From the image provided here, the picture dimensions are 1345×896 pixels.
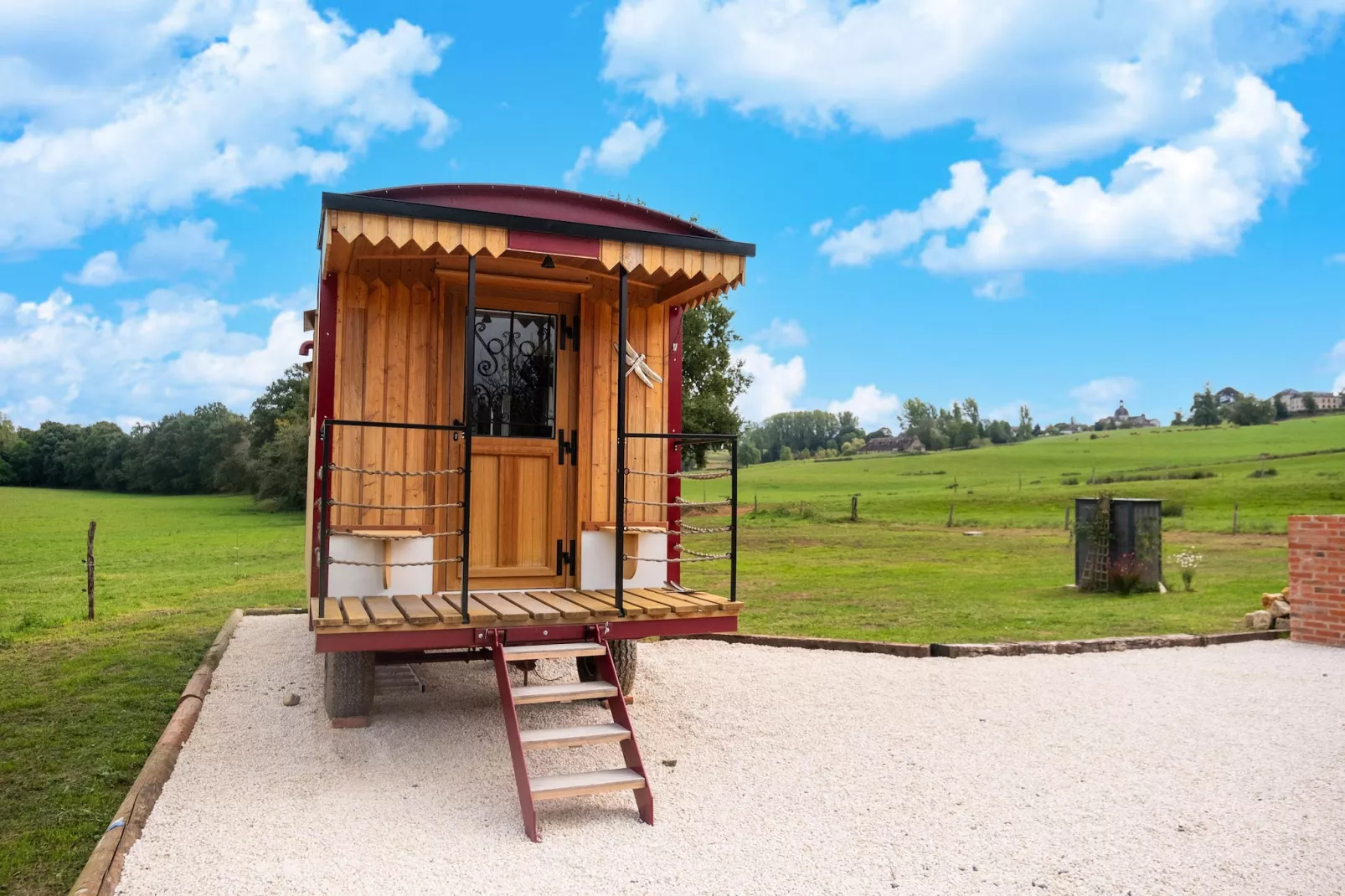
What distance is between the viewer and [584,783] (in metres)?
4.32

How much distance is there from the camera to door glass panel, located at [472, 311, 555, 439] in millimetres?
6082

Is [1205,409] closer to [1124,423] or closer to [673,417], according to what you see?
[1124,423]

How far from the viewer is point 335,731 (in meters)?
5.61

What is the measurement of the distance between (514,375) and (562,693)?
2341 millimetres

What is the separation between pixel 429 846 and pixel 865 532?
67.2 ft

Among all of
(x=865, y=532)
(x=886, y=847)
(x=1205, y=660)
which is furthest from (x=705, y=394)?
(x=886, y=847)

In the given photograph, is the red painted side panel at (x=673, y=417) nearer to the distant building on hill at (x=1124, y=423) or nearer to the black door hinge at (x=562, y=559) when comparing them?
the black door hinge at (x=562, y=559)

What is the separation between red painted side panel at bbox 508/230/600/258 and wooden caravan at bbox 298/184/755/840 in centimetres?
1

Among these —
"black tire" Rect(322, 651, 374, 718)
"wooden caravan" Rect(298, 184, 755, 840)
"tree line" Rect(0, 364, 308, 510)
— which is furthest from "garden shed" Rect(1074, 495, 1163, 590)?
"tree line" Rect(0, 364, 308, 510)

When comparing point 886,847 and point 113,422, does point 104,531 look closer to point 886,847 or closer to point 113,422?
point 886,847

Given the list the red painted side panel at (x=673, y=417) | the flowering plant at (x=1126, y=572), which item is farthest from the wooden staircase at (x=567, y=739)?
the flowering plant at (x=1126, y=572)

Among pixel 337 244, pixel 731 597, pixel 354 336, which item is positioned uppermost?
pixel 337 244

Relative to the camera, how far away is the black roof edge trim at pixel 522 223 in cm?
477

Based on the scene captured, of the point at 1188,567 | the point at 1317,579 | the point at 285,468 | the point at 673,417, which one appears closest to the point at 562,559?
the point at 673,417
